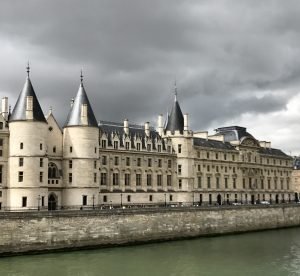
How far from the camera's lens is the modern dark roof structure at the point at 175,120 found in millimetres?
78625

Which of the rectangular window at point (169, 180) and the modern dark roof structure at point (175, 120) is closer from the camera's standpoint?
the rectangular window at point (169, 180)

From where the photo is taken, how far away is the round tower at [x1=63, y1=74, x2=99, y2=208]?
6019 centimetres

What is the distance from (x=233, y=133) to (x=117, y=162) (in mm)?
31888

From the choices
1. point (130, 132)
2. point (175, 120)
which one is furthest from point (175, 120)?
point (130, 132)

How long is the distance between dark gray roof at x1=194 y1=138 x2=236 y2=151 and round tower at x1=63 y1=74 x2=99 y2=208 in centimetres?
2605

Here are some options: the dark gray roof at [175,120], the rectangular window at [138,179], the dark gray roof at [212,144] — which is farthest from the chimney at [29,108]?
the dark gray roof at [212,144]

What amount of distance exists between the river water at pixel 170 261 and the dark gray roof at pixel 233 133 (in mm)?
39698

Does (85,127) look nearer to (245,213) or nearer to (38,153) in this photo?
(38,153)

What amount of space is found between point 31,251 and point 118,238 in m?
9.96

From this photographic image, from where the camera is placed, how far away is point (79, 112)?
61594 millimetres

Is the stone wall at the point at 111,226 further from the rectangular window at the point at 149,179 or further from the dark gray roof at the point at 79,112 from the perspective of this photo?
the dark gray roof at the point at 79,112

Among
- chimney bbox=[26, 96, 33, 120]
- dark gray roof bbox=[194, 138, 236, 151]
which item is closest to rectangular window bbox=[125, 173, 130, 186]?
dark gray roof bbox=[194, 138, 236, 151]

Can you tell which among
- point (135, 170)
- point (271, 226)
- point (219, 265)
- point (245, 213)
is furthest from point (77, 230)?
point (271, 226)

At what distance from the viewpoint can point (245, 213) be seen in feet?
229
